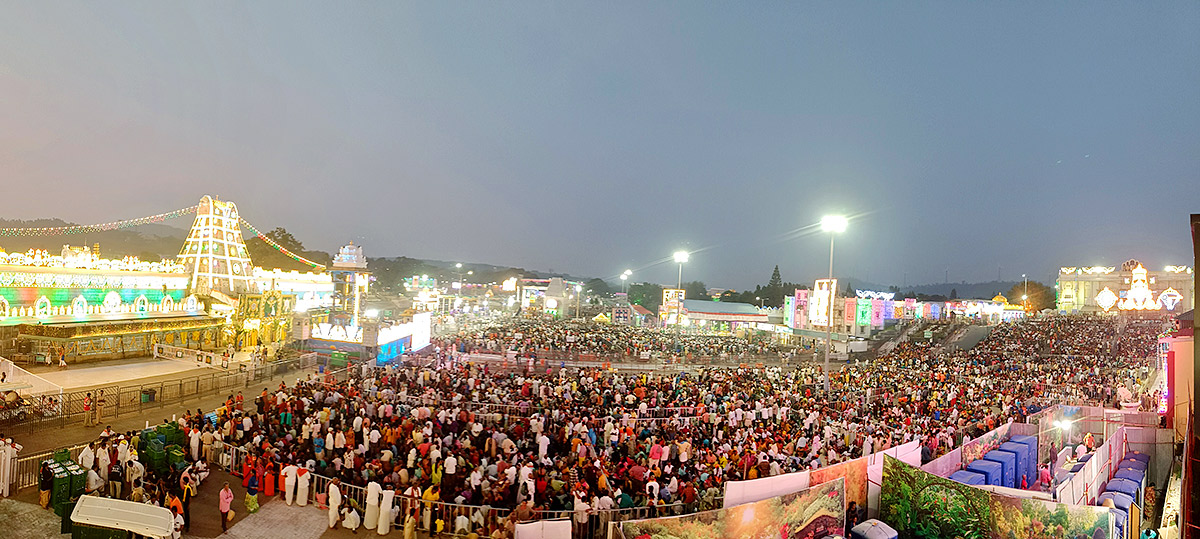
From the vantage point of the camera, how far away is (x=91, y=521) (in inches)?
272

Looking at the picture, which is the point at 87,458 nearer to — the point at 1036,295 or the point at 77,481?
the point at 77,481

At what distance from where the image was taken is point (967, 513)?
836 centimetres

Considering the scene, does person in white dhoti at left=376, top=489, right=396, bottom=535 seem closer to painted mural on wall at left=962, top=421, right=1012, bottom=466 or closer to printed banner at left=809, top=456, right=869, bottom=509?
printed banner at left=809, top=456, right=869, bottom=509

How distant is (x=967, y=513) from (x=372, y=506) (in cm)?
883

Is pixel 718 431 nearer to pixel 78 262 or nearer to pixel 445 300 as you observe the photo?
pixel 78 262

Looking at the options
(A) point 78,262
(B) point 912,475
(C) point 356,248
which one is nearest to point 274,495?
(B) point 912,475

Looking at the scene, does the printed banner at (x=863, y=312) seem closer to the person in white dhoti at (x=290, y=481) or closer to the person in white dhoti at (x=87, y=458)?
the person in white dhoti at (x=290, y=481)

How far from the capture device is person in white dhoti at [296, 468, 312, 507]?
31.2 feet

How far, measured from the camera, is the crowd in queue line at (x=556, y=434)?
30.9 ft

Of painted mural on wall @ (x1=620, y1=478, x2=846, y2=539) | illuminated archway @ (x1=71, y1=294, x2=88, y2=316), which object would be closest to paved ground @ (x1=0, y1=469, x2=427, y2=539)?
painted mural on wall @ (x1=620, y1=478, x2=846, y2=539)

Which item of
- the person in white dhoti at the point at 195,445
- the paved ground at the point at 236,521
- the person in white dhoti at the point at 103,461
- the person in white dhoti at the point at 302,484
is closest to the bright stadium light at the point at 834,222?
the paved ground at the point at 236,521

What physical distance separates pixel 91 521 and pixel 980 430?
17455 millimetres

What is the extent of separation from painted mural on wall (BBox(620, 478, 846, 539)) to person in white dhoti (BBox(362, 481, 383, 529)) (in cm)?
413

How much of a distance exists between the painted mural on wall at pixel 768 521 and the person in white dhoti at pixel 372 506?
4127 mm
